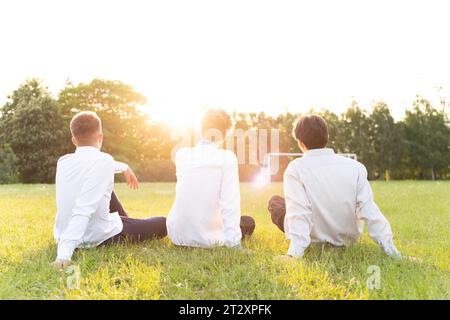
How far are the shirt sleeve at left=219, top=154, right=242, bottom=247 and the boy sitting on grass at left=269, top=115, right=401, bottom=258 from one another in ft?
1.48

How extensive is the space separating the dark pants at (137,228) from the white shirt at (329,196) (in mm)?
1298

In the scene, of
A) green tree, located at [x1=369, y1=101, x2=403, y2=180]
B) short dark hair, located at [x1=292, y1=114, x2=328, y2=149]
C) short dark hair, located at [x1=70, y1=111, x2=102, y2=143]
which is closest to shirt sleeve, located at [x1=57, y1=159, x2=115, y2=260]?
short dark hair, located at [x1=70, y1=111, x2=102, y2=143]

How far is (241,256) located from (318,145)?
1.05 meters

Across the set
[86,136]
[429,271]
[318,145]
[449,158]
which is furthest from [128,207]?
[449,158]

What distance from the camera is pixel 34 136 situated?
27281 mm

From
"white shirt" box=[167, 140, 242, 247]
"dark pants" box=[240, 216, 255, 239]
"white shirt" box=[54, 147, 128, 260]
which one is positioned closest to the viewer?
"white shirt" box=[54, 147, 128, 260]

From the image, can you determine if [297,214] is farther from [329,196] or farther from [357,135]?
[357,135]

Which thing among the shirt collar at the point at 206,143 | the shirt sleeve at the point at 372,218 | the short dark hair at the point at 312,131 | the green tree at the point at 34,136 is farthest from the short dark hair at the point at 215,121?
the green tree at the point at 34,136

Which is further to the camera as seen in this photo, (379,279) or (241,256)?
(241,256)

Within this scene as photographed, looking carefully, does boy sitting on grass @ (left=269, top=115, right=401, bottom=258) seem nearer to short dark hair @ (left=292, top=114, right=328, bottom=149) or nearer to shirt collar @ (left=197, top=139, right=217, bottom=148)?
short dark hair @ (left=292, top=114, right=328, bottom=149)

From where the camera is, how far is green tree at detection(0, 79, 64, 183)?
89.0ft

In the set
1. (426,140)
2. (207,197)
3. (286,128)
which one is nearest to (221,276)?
(207,197)

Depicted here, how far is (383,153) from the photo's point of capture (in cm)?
3281
